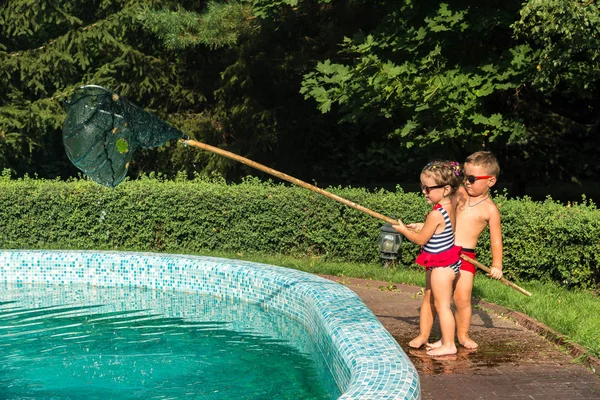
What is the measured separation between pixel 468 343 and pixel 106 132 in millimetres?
3595

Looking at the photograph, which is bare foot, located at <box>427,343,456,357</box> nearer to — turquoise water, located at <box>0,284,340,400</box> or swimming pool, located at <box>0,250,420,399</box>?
swimming pool, located at <box>0,250,420,399</box>

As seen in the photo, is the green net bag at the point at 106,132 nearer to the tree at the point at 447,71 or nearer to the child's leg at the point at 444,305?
the child's leg at the point at 444,305

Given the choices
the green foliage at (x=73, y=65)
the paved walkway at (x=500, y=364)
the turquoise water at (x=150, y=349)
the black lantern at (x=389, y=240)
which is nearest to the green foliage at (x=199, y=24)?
the green foliage at (x=73, y=65)

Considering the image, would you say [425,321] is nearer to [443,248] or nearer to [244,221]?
[443,248]

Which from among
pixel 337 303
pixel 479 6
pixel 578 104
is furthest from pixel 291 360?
pixel 578 104

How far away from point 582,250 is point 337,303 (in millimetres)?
3622

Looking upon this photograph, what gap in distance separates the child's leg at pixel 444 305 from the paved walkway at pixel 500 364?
96 millimetres

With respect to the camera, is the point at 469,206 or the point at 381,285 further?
the point at 381,285

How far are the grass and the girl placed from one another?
3.68ft

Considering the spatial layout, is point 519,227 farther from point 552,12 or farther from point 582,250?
point 552,12

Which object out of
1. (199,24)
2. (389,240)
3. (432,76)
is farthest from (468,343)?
(199,24)

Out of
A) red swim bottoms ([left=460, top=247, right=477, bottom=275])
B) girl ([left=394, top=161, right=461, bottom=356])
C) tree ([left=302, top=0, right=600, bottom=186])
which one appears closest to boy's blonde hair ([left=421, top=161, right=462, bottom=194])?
girl ([left=394, top=161, right=461, bottom=356])

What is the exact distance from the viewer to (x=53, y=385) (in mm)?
6922

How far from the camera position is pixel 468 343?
696 cm
